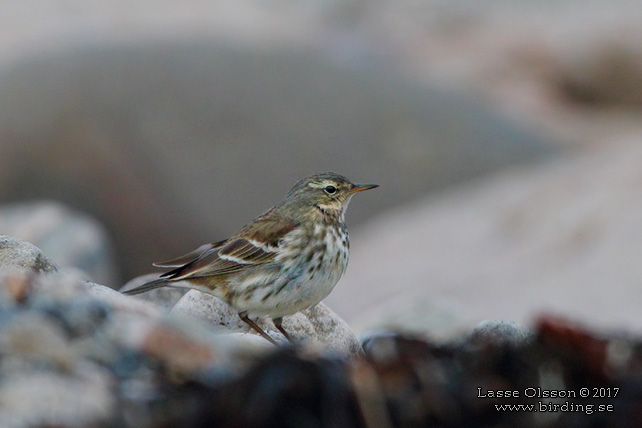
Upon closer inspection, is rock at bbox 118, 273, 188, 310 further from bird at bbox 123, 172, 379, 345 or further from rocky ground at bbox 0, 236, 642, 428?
rocky ground at bbox 0, 236, 642, 428

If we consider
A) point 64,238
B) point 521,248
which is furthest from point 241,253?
point 521,248

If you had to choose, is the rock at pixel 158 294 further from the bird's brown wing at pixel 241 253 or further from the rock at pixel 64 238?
the rock at pixel 64 238

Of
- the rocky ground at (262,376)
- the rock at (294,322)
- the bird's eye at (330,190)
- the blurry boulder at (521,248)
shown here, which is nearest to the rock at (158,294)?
the rock at (294,322)

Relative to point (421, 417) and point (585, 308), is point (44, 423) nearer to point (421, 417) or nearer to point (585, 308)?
point (421, 417)

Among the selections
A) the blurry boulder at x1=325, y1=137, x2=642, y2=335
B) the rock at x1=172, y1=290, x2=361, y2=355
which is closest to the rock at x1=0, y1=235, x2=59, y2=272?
the rock at x1=172, y1=290, x2=361, y2=355

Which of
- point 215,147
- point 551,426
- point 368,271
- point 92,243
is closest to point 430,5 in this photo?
point 215,147

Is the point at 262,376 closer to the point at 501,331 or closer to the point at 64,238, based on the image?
the point at 501,331
